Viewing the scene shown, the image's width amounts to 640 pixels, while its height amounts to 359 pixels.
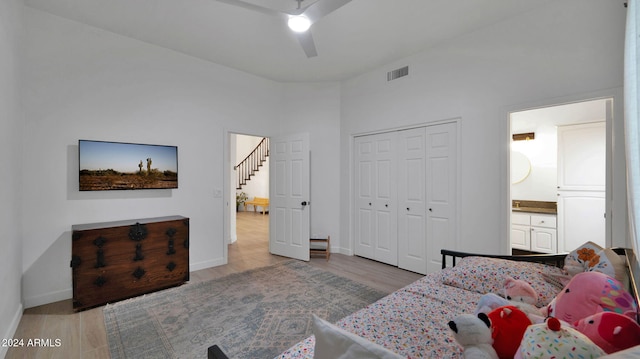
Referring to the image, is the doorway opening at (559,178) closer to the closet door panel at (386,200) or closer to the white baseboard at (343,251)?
the closet door panel at (386,200)

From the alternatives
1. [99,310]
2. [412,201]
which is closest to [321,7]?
[412,201]

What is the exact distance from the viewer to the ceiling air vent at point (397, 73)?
3763 mm

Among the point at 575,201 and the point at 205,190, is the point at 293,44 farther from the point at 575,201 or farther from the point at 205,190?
the point at 575,201

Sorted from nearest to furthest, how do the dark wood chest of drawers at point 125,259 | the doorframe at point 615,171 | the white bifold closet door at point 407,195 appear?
1. the doorframe at point 615,171
2. the dark wood chest of drawers at point 125,259
3. the white bifold closet door at point 407,195

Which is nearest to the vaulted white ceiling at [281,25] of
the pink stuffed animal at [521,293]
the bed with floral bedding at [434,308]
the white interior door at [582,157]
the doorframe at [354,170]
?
the doorframe at [354,170]

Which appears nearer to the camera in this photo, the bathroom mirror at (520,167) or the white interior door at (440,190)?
the white interior door at (440,190)

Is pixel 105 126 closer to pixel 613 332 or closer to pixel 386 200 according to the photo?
pixel 386 200

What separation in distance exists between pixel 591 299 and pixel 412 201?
102 inches

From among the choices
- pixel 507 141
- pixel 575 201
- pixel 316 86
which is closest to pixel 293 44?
pixel 316 86

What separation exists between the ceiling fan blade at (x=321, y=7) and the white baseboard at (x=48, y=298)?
12.1 ft

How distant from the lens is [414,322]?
4.62 ft

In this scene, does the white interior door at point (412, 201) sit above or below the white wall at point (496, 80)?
below

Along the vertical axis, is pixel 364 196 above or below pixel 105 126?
below

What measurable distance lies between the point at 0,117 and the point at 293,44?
2.76 metres
